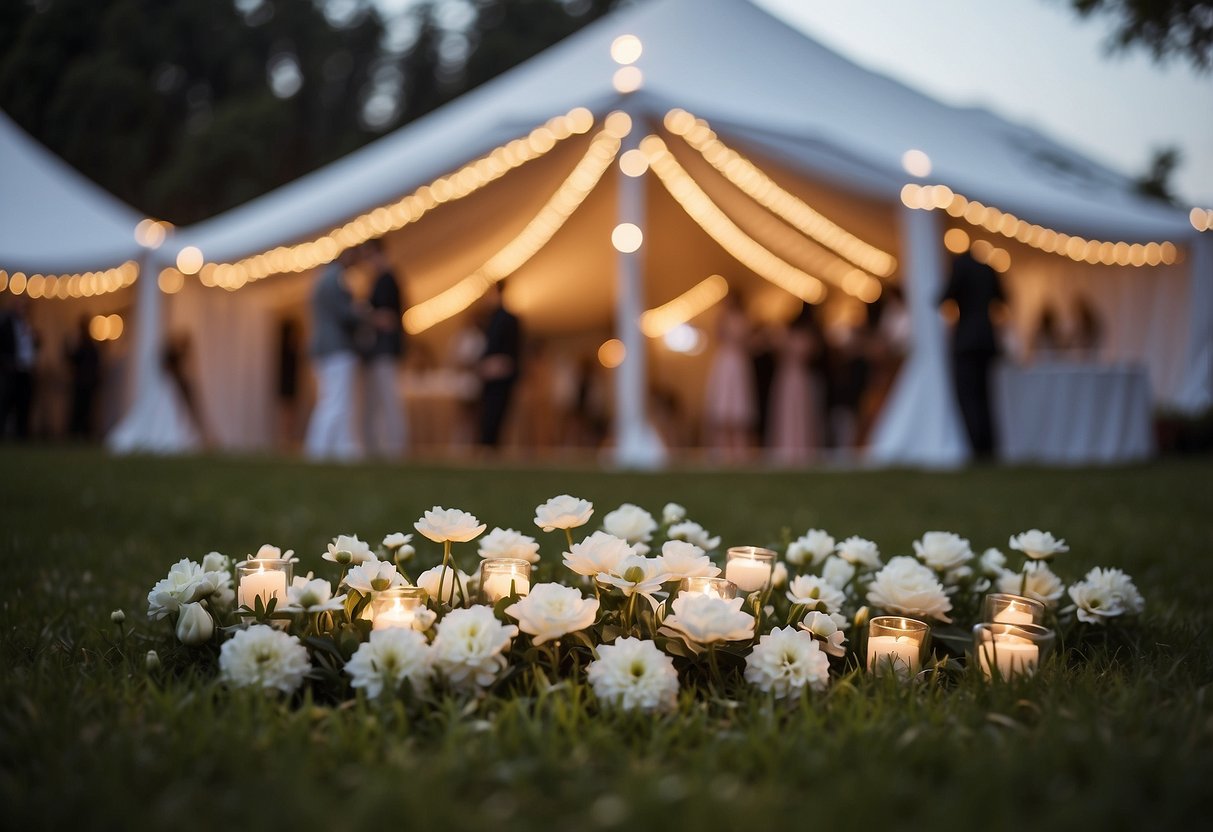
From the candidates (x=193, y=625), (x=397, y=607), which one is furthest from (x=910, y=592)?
(x=193, y=625)

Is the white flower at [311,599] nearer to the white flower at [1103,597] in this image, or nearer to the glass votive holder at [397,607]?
the glass votive holder at [397,607]

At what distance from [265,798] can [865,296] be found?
1136 cm

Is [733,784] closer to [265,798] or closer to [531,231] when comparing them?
[265,798]

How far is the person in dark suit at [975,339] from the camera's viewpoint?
726 centimetres

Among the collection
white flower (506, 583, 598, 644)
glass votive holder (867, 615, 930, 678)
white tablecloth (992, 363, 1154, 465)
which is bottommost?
glass votive holder (867, 615, 930, 678)

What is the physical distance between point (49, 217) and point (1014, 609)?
1135cm

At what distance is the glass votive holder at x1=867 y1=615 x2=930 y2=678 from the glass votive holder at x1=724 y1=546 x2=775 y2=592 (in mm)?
219

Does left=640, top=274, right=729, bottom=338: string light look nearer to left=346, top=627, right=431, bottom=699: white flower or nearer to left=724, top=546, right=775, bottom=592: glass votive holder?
left=724, top=546, right=775, bottom=592: glass votive holder

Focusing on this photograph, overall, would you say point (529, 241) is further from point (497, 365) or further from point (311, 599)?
point (311, 599)

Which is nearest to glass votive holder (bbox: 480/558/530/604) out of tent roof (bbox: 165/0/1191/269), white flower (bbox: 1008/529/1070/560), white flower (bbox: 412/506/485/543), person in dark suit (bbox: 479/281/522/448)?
white flower (bbox: 412/506/485/543)

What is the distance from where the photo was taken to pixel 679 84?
8.21m

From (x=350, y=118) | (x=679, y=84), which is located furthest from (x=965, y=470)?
(x=350, y=118)

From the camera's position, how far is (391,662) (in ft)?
4.19

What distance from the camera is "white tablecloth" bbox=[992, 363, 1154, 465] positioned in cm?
840
